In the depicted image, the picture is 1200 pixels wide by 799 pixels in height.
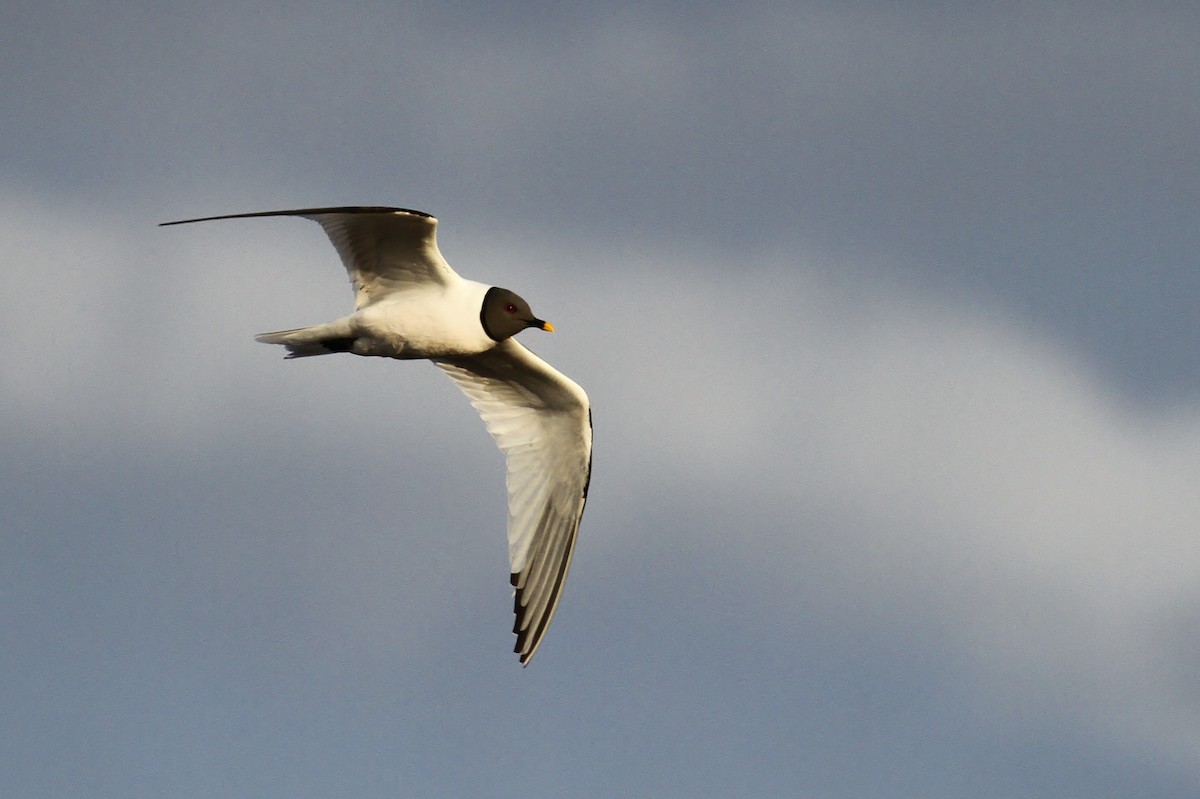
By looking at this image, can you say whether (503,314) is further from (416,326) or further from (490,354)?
(490,354)

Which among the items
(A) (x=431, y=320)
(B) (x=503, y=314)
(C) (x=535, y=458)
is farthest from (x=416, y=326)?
(C) (x=535, y=458)

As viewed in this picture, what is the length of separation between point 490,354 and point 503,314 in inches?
71.1

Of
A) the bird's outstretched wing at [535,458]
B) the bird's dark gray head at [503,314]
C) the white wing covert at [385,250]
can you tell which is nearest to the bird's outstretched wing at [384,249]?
the white wing covert at [385,250]

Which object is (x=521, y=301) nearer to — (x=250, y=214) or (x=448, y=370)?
(x=448, y=370)

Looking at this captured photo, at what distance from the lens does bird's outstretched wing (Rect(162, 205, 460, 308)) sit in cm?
1611

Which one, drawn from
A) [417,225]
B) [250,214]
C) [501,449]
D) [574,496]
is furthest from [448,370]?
[250,214]

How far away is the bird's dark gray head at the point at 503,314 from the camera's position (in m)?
17.3

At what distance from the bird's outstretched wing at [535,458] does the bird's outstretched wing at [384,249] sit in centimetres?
205

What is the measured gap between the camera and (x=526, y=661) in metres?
18.5

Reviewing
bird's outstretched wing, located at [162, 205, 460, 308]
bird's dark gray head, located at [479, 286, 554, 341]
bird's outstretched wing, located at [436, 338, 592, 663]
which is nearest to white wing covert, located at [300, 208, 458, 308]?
bird's outstretched wing, located at [162, 205, 460, 308]

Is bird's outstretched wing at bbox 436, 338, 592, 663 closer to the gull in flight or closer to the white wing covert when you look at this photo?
the gull in flight

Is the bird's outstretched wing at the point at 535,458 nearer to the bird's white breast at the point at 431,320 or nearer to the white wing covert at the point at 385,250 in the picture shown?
the bird's white breast at the point at 431,320

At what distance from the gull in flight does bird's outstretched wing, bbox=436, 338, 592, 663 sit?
1 centimetres

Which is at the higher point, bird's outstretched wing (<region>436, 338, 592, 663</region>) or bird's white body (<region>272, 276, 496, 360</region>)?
bird's white body (<region>272, 276, 496, 360</region>)
